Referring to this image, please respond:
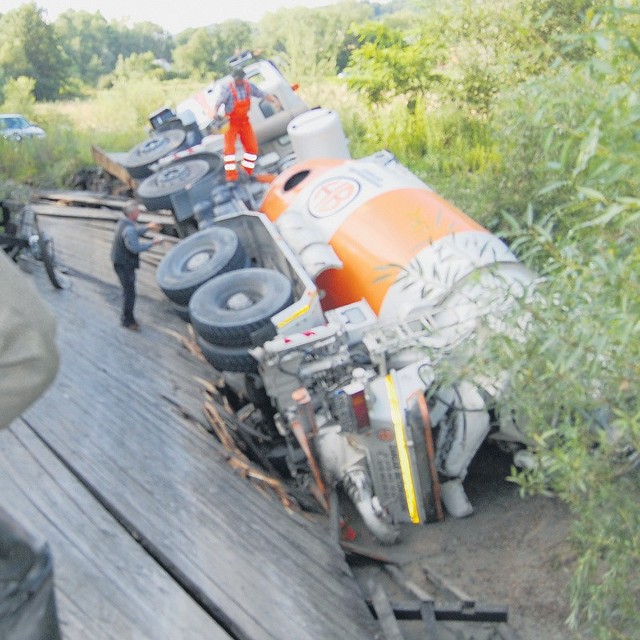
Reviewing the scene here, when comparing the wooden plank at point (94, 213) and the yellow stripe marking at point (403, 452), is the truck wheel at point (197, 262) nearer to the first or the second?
the yellow stripe marking at point (403, 452)

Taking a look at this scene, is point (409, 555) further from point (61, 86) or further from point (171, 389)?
point (61, 86)

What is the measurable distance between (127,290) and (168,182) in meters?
2.44

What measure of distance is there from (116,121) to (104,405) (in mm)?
17840

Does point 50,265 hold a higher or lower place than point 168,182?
lower

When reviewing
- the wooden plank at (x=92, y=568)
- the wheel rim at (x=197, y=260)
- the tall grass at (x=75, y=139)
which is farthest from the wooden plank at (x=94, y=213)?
the wooden plank at (x=92, y=568)

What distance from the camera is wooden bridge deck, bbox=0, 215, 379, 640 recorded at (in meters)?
4.26

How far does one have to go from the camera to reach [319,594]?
4.76 metres

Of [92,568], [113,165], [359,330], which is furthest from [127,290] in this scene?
[113,165]

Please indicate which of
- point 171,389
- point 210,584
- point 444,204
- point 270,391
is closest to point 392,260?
point 444,204

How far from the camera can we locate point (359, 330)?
245 inches

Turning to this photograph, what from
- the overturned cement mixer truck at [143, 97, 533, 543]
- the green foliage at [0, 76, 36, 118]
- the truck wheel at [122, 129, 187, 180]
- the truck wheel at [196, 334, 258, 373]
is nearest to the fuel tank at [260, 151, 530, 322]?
the overturned cement mixer truck at [143, 97, 533, 543]

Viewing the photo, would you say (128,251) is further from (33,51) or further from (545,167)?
(33,51)

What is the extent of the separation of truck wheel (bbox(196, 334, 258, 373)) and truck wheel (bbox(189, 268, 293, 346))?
0.05 metres

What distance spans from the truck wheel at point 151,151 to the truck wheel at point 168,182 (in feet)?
3.41
